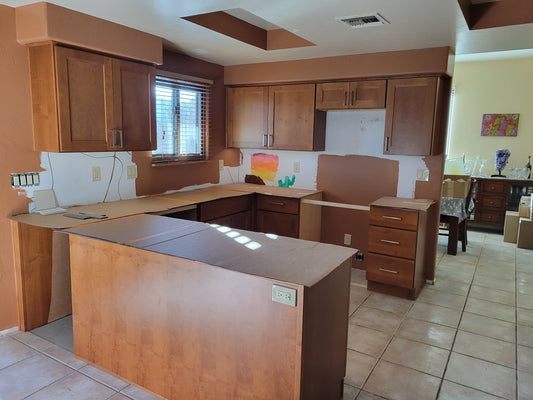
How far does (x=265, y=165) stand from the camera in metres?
4.65

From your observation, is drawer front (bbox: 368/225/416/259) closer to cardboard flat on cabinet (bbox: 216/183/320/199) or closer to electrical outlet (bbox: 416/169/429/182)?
electrical outlet (bbox: 416/169/429/182)

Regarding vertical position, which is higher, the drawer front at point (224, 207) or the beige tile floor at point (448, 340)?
the drawer front at point (224, 207)

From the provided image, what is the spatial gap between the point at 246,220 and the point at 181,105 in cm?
133

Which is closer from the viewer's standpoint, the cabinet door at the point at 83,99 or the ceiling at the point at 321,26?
the ceiling at the point at 321,26

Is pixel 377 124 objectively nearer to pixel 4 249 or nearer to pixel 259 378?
pixel 259 378

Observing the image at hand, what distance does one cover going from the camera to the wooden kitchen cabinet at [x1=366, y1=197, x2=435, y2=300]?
11.2 feet

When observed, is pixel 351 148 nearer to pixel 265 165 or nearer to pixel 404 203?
pixel 404 203

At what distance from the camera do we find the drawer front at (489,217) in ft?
19.8

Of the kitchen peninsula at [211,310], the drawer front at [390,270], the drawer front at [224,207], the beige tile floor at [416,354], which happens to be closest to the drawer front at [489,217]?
the beige tile floor at [416,354]

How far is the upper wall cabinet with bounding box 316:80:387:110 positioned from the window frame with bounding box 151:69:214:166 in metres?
1.17

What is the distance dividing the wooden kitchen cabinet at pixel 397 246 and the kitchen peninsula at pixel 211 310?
1.58m

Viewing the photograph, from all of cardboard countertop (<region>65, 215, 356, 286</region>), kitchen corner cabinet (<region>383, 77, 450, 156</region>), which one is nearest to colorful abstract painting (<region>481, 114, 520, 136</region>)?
kitchen corner cabinet (<region>383, 77, 450, 156</region>)

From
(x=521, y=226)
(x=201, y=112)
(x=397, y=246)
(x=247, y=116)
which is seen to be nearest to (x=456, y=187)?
(x=521, y=226)

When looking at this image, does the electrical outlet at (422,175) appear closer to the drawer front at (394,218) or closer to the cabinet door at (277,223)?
the drawer front at (394,218)
